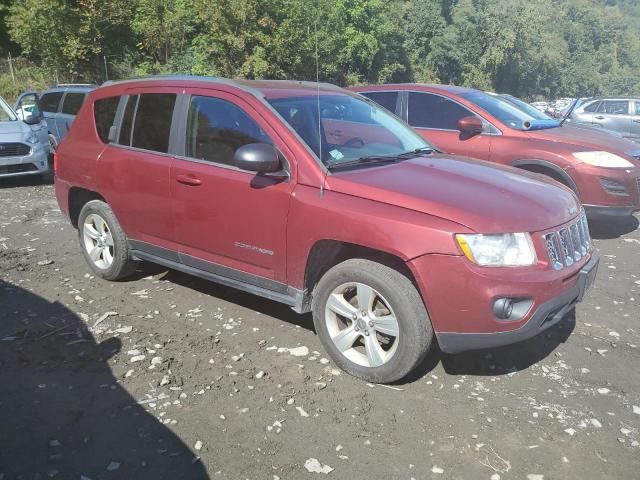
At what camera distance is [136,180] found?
456cm

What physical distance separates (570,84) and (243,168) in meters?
79.6

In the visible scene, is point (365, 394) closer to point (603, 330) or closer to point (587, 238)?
point (587, 238)

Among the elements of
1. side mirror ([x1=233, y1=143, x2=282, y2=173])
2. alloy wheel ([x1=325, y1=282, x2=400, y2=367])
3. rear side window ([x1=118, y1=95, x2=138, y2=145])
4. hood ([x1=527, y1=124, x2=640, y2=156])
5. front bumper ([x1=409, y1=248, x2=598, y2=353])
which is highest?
rear side window ([x1=118, y1=95, x2=138, y2=145])

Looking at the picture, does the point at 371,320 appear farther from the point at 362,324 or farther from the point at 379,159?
the point at 379,159

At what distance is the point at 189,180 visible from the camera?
4.15 m

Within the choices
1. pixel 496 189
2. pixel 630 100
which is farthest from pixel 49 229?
pixel 630 100

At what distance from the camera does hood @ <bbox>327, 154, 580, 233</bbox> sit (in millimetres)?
3184

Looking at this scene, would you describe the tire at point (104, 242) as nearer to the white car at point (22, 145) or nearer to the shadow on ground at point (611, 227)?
the white car at point (22, 145)

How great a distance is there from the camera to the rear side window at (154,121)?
4422 mm

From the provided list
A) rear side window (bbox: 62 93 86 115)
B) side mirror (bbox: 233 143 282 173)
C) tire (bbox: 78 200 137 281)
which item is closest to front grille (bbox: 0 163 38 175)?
rear side window (bbox: 62 93 86 115)

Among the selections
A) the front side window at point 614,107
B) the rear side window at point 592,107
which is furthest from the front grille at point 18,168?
the front side window at point 614,107

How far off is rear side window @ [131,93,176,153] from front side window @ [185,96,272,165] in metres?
0.26

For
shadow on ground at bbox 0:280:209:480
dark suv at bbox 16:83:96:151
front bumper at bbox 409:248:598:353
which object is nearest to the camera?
shadow on ground at bbox 0:280:209:480

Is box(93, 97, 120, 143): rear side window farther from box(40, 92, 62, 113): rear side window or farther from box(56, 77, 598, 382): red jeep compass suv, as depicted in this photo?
box(40, 92, 62, 113): rear side window
